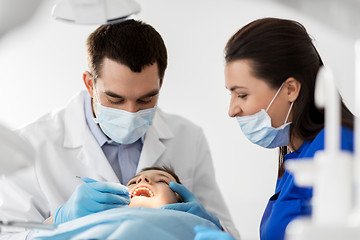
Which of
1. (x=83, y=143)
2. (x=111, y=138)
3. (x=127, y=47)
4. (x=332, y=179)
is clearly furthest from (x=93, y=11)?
(x=332, y=179)

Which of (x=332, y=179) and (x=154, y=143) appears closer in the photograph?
(x=332, y=179)

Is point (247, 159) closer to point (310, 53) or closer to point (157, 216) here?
point (310, 53)

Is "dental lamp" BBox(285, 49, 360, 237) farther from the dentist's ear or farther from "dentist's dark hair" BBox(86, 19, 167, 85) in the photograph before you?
the dentist's ear

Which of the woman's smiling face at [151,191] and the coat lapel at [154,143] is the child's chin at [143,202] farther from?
the coat lapel at [154,143]

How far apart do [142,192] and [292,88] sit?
77 cm

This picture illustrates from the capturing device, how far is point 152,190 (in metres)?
2.01

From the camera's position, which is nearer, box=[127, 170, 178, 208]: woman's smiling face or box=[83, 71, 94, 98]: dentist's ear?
box=[127, 170, 178, 208]: woman's smiling face

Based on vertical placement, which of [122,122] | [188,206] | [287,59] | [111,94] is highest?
[287,59]

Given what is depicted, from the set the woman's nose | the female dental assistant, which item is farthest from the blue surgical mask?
the woman's nose

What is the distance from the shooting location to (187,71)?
315 cm

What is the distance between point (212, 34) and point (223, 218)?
1.30m

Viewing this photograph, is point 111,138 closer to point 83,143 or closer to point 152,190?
point 83,143

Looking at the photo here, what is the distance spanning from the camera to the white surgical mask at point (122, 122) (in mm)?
2127

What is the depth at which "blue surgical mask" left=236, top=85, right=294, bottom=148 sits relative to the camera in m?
1.81
